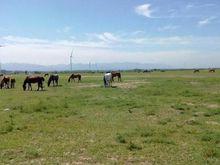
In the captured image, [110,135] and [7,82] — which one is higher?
[7,82]

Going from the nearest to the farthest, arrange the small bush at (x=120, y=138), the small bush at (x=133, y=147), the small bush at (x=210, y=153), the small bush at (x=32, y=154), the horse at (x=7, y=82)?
the small bush at (x=210, y=153) → the small bush at (x=32, y=154) → the small bush at (x=133, y=147) → the small bush at (x=120, y=138) → the horse at (x=7, y=82)

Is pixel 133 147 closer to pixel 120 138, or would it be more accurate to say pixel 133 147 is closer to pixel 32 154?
pixel 120 138

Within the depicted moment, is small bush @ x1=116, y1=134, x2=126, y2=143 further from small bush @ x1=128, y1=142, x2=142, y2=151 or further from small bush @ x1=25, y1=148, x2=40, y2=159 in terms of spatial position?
small bush @ x1=25, y1=148, x2=40, y2=159

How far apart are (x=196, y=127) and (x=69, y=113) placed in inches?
270

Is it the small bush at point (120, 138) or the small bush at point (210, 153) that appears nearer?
the small bush at point (210, 153)

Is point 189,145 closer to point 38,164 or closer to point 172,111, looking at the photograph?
point 38,164

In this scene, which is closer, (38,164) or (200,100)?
(38,164)

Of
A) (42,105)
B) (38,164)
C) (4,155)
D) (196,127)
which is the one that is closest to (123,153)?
(38,164)

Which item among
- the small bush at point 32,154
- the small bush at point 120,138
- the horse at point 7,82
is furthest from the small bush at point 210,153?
the horse at point 7,82

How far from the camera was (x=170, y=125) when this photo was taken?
17062 mm

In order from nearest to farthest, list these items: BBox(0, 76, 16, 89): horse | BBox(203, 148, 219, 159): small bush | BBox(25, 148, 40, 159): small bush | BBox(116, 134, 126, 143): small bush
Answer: BBox(203, 148, 219, 159): small bush < BBox(25, 148, 40, 159): small bush < BBox(116, 134, 126, 143): small bush < BBox(0, 76, 16, 89): horse

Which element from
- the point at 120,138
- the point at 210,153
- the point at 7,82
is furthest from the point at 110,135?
the point at 7,82

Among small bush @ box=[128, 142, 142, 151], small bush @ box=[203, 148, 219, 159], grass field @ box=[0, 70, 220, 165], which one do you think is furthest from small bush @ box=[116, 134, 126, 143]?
small bush @ box=[203, 148, 219, 159]

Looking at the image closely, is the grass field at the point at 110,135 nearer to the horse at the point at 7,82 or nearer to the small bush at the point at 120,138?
the small bush at the point at 120,138
